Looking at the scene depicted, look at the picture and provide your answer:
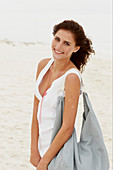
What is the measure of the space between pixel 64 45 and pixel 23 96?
573 cm

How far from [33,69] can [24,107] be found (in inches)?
131

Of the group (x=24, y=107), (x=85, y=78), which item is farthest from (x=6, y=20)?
(x=24, y=107)

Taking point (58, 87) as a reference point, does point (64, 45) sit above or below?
above

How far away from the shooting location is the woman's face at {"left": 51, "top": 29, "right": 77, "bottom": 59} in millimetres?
1912

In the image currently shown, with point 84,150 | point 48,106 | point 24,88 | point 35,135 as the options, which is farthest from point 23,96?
point 84,150

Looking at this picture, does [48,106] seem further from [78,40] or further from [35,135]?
[78,40]

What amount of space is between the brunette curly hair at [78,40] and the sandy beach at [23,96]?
2.64 m

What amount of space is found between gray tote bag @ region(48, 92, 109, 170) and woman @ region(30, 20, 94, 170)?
→ 0.04 metres

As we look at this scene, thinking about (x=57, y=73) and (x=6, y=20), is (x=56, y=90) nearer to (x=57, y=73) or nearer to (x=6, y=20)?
(x=57, y=73)

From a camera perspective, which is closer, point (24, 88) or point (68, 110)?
point (68, 110)

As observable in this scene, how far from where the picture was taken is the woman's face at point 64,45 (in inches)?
75.3

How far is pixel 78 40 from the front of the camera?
77.2 inches

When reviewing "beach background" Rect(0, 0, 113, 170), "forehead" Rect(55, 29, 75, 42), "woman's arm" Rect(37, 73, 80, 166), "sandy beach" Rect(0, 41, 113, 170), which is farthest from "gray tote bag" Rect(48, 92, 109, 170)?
"sandy beach" Rect(0, 41, 113, 170)

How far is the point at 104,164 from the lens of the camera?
1906 millimetres
